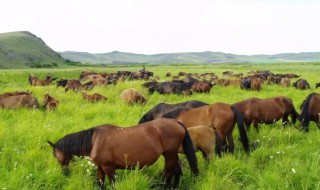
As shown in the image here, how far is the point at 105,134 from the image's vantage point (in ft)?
17.1

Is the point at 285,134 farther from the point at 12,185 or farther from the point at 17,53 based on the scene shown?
the point at 17,53

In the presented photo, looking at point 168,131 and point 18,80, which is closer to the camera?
point 168,131

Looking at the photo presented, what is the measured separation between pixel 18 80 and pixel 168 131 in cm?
2668

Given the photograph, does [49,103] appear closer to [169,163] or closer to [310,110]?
[169,163]

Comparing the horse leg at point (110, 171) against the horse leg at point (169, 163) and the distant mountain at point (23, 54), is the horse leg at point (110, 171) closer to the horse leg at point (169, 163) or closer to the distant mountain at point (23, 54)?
the horse leg at point (169, 163)

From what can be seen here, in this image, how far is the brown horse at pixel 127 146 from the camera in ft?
16.5

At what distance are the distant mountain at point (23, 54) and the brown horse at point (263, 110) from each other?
6174 cm

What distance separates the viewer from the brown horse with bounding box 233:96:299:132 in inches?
338

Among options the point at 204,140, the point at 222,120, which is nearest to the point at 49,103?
the point at 222,120

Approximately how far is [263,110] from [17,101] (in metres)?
7.84

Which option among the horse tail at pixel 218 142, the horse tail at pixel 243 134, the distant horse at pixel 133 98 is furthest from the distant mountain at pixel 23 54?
the horse tail at pixel 218 142

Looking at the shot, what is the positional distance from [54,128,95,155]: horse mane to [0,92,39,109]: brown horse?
5943 millimetres

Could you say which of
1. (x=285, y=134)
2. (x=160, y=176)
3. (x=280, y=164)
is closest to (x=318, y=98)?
(x=285, y=134)

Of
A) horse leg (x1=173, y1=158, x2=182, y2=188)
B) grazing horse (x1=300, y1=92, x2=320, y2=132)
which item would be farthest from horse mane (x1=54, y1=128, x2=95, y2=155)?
grazing horse (x1=300, y1=92, x2=320, y2=132)
